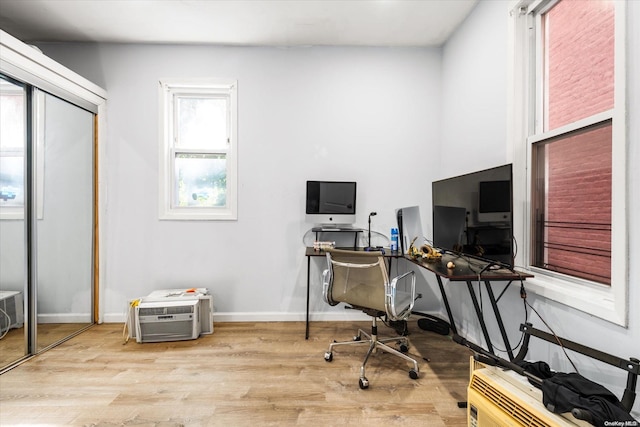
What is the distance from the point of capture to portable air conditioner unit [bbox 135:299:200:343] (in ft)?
8.47

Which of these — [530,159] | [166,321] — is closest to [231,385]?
[166,321]

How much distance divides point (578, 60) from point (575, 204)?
0.86 meters

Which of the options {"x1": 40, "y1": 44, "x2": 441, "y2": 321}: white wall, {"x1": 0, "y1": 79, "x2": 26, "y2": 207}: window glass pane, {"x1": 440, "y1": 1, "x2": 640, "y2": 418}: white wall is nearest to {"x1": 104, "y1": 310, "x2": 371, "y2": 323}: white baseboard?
{"x1": 40, "y1": 44, "x2": 441, "y2": 321}: white wall

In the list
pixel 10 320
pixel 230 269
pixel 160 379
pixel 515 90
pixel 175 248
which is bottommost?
pixel 160 379

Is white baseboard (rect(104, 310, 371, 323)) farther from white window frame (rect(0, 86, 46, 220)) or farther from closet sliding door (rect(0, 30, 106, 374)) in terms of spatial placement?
white window frame (rect(0, 86, 46, 220))

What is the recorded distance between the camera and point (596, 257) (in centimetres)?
155

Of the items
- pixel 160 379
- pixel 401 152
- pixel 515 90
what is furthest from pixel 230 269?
pixel 515 90

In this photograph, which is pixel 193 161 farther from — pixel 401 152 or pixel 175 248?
pixel 401 152

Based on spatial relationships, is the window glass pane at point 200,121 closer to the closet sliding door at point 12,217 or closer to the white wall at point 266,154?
the white wall at point 266,154

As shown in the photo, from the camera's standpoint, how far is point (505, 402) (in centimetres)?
123

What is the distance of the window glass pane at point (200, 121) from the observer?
10.5 ft

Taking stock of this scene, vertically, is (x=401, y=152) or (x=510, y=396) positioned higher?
(x=401, y=152)

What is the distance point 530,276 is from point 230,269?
8.76 ft

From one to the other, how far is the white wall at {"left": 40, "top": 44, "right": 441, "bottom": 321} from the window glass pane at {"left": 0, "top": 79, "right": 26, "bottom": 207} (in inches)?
31.8
